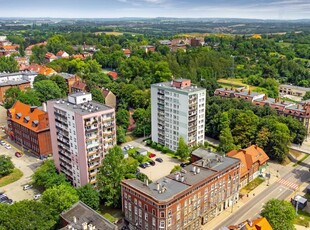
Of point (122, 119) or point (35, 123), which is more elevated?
point (35, 123)

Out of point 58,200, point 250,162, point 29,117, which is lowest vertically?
point 250,162

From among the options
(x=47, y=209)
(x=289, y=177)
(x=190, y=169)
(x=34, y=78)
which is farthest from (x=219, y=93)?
(x=47, y=209)

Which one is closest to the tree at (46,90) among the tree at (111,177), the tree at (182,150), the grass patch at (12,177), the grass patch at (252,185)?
the grass patch at (12,177)

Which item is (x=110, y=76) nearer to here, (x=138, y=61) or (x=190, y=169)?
(x=138, y=61)

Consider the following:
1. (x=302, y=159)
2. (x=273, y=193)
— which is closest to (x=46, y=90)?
(x=273, y=193)

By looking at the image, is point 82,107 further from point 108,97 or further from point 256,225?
point 108,97

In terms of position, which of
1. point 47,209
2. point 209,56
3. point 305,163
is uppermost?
point 209,56

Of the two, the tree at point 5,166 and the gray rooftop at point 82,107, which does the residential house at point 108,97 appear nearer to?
the gray rooftop at point 82,107
